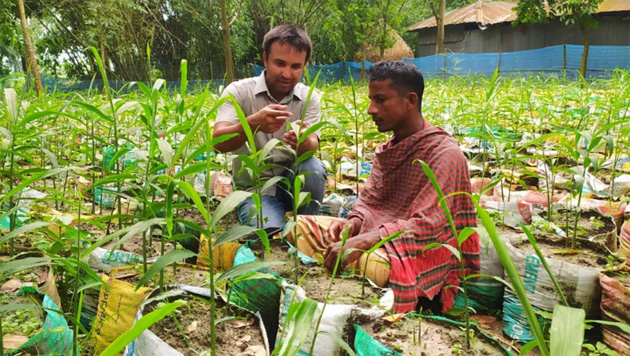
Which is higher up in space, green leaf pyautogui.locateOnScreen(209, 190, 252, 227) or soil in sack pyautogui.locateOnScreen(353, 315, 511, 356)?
green leaf pyautogui.locateOnScreen(209, 190, 252, 227)

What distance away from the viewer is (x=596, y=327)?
159cm

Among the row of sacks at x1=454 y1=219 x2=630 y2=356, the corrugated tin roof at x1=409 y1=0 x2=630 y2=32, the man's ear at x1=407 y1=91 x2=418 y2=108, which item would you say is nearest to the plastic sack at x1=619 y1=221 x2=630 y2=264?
the row of sacks at x1=454 y1=219 x2=630 y2=356

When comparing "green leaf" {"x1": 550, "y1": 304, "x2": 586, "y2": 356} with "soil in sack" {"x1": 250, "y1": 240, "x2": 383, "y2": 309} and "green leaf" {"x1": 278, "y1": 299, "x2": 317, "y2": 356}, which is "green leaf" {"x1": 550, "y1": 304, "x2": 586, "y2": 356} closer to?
"green leaf" {"x1": 278, "y1": 299, "x2": 317, "y2": 356}

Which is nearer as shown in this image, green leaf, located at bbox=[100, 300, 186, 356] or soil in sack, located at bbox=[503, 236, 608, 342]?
green leaf, located at bbox=[100, 300, 186, 356]

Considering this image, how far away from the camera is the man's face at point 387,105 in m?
1.88

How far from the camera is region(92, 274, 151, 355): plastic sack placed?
130 cm

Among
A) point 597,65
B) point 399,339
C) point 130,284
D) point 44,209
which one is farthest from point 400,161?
point 597,65

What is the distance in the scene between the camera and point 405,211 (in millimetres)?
1949

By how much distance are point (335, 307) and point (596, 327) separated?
0.92 meters

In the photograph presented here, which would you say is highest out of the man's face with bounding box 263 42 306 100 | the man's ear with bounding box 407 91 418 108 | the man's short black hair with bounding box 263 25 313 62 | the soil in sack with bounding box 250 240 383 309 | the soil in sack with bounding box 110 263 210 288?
the man's short black hair with bounding box 263 25 313 62

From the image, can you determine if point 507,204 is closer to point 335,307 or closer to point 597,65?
point 335,307

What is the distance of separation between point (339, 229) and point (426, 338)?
81cm

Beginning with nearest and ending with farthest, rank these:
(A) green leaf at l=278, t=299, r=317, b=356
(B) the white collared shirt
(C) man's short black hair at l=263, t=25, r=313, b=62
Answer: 1. (A) green leaf at l=278, t=299, r=317, b=356
2. (C) man's short black hair at l=263, t=25, r=313, b=62
3. (B) the white collared shirt

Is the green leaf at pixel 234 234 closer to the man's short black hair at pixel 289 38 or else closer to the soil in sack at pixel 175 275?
the soil in sack at pixel 175 275
